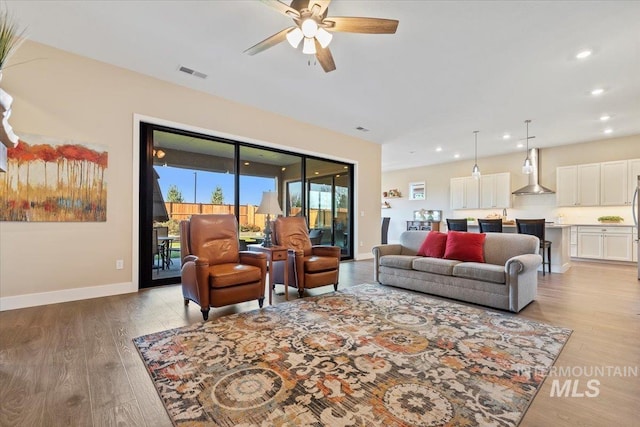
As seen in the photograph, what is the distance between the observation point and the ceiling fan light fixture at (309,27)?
2416 millimetres

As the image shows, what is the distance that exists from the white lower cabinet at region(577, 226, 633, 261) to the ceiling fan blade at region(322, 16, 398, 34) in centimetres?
742

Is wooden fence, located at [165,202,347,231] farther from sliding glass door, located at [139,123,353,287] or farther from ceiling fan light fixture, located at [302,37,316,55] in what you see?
ceiling fan light fixture, located at [302,37,316,55]

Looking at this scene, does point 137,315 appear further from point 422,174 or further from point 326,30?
point 422,174

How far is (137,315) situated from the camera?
298 centimetres

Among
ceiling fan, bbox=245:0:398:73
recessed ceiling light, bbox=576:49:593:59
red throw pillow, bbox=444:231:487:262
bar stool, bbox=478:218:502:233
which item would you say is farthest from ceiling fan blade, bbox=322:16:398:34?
bar stool, bbox=478:218:502:233

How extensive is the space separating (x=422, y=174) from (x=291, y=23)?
28.2 feet

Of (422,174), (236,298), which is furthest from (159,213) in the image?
(422,174)

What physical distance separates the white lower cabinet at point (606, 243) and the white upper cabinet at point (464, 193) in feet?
8.59

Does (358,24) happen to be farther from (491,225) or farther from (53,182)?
(491,225)

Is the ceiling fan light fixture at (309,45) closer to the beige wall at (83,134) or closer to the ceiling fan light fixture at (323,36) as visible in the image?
the ceiling fan light fixture at (323,36)

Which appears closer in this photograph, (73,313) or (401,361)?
(401,361)

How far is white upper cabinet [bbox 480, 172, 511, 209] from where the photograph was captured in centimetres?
827

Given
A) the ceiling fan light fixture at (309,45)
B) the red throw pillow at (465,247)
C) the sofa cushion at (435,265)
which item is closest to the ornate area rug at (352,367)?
the sofa cushion at (435,265)

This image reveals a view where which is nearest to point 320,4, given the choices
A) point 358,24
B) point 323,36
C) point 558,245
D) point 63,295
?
point 323,36
